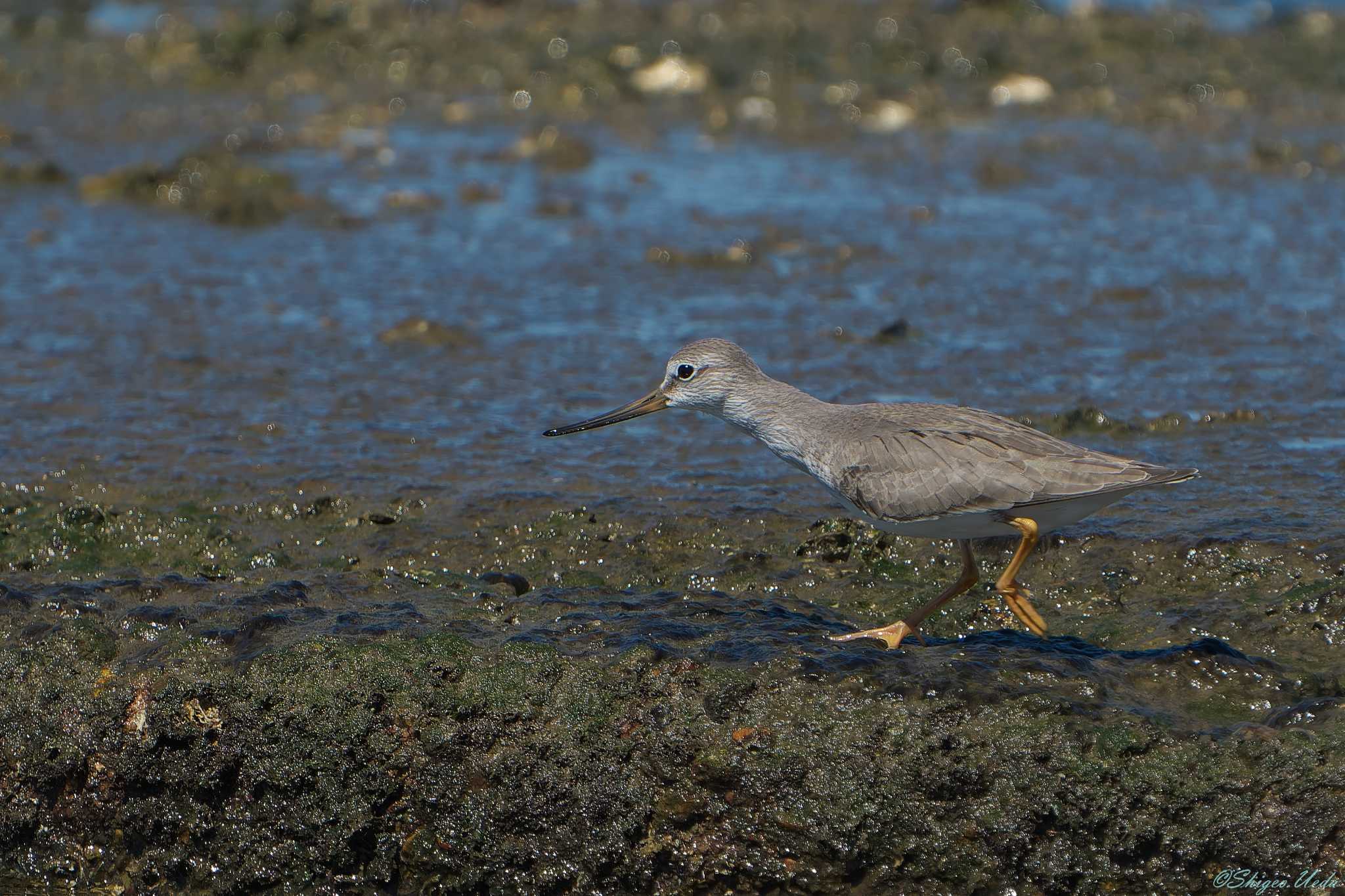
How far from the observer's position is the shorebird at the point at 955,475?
5.36m

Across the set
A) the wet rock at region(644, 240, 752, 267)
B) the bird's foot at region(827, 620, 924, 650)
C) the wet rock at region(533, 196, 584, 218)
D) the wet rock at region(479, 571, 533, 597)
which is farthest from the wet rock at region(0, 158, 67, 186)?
the bird's foot at region(827, 620, 924, 650)

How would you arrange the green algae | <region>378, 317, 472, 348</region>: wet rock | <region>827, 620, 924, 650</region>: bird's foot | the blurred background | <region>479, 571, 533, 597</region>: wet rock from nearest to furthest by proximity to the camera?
the green algae → <region>827, 620, 924, 650</region>: bird's foot → <region>479, 571, 533, 597</region>: wet rock → the blurred background → <region>378, 317, 472, 348</region>: wet rock

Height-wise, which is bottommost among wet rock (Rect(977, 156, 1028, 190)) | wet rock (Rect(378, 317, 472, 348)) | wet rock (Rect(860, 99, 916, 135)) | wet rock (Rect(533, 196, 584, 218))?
wet rock (Rect(378, 317, 472, 348))

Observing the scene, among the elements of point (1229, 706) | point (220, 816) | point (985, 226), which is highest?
point (985, 226)

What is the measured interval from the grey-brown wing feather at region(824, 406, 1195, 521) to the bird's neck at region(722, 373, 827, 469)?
250 mm

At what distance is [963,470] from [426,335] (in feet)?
16.3

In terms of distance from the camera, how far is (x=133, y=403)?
27.2ft

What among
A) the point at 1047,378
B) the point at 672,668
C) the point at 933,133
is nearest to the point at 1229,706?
the point at 672,668

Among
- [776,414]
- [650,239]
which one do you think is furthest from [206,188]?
[776,414]

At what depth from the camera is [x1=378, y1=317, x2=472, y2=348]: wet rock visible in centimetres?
953

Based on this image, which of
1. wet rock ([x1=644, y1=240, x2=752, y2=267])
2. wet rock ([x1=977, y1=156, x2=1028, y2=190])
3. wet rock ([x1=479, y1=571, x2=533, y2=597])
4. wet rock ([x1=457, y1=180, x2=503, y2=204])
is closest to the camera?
wet rock ([x1=479, y1=571, x2=533, y2=597])

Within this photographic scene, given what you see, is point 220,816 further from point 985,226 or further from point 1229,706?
point 985,226

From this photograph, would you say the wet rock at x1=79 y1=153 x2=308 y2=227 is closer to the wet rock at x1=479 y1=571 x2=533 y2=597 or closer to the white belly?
the wet rock at x1=479 y1=571 x2=533 y2=597

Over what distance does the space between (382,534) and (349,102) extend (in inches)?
449
